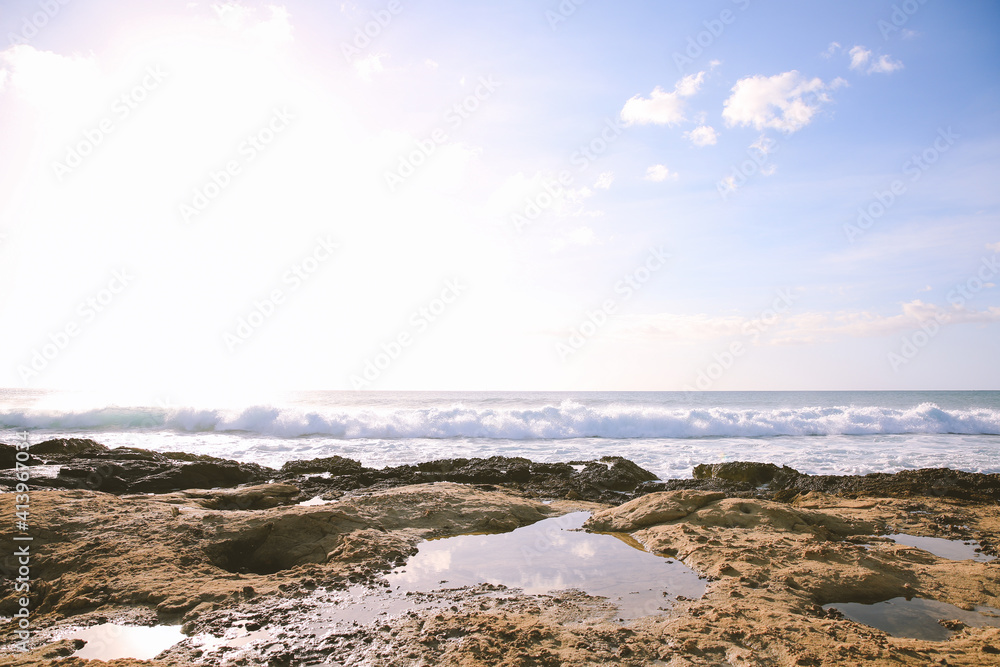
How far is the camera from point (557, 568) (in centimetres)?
566

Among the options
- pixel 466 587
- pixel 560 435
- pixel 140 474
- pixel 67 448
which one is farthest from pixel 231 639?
pixel 560 435

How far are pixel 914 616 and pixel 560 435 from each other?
1945cm

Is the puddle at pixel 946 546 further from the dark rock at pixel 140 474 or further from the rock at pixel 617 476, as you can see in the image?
the dark rock at pixel 140 474

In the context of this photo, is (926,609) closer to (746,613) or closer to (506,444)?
(746,613)

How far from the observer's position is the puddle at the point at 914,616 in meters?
4.09

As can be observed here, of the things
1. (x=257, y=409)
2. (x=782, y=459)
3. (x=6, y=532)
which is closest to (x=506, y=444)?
(x=782, y=459)

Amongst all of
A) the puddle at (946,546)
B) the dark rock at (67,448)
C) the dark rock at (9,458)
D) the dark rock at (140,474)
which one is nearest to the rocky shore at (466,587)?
the puddle at (946,546)

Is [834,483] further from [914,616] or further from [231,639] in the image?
[231,639]

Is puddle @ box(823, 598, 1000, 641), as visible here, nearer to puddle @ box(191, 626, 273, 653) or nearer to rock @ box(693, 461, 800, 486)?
puddle @ box(191, 626, 273, 653)

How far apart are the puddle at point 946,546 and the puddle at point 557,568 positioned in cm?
355

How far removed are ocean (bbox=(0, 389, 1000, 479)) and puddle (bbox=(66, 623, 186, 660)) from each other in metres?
11.3

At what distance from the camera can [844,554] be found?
5.66 m

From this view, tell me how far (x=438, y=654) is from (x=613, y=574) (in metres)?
2.48

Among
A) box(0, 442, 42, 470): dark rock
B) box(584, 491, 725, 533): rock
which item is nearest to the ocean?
box(0, 442, 42, 470): dark rock
